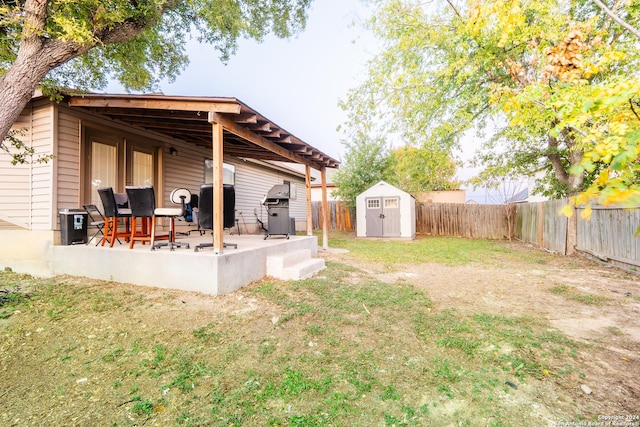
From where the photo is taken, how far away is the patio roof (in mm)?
4285

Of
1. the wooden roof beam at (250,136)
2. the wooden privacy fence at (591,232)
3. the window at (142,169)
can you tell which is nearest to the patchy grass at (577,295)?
the wooden privacy fence at (591,232)

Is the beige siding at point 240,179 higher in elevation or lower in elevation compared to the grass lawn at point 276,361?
higher

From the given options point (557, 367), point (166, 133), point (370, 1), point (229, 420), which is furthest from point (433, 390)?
point (370, 1)

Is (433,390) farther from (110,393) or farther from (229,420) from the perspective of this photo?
(110,393)

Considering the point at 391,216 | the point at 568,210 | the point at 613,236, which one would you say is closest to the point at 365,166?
the point at 391,216

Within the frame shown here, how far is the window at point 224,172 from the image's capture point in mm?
8289

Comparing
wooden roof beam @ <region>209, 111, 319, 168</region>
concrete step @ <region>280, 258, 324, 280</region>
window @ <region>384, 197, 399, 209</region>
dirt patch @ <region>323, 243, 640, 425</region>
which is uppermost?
wooden roof beam @ <region>209, 111, 319, 168</region>

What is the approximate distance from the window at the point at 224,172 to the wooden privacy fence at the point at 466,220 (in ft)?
31.5

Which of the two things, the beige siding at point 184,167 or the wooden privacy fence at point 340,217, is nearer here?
the beige siding at point 184,167

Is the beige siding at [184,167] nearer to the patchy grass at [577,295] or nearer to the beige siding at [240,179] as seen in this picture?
the beige siding at [240,179]

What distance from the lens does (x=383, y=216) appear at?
12.5 m

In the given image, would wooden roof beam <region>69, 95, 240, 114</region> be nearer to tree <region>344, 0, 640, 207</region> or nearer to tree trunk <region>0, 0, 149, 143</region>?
tree trunk <region>0, 0, 149, 143</region>

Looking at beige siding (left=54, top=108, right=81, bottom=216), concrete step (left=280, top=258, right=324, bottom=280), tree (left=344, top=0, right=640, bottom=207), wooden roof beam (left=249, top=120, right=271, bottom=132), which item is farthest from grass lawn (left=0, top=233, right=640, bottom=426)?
tree (left=344, top=0, right=640, bottom=207)

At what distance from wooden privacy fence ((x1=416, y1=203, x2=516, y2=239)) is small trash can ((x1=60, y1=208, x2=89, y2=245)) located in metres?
13.3
